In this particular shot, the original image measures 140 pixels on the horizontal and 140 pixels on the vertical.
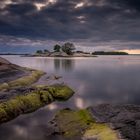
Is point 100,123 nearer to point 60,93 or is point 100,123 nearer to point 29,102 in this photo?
point 29,102

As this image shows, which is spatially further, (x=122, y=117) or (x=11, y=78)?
(x=11, y=78)

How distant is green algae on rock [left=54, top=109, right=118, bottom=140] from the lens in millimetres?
20688

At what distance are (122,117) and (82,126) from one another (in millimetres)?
3895

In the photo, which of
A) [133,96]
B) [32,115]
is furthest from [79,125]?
[133,96]

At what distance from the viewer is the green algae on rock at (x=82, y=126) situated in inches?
814

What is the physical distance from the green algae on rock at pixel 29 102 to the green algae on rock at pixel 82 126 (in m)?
5.18

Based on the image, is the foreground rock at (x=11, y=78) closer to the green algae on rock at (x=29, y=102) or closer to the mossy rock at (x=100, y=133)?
the green algae on rock at (x=29, y=102)

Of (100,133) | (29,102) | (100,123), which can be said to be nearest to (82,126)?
(100,123)

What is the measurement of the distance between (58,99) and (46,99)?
103 inches

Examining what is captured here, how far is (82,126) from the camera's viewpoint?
23.1m

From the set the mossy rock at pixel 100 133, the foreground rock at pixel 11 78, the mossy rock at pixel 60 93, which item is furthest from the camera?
the foreground rock at pixel 11 78

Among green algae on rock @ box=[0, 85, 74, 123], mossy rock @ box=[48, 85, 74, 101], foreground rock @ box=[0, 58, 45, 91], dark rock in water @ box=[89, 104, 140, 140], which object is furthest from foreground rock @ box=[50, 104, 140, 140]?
foreground rock @ box=[0, 58, 45, 91]

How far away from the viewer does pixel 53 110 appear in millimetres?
31578

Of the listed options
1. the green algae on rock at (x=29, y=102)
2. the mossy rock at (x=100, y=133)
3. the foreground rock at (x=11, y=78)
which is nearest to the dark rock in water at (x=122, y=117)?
the mossy rock at (x=100, y=133)
